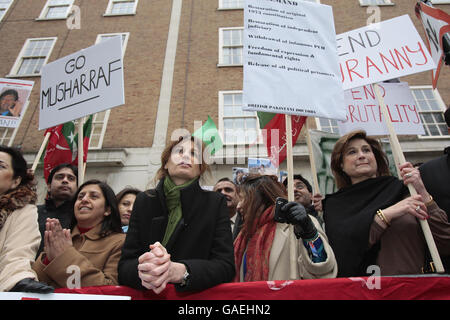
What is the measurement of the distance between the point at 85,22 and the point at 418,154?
12.6 m

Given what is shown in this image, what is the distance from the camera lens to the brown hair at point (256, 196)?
202cm

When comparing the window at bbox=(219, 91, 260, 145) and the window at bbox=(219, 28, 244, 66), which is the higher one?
the window at bbox=(219, 28, 244, 66)

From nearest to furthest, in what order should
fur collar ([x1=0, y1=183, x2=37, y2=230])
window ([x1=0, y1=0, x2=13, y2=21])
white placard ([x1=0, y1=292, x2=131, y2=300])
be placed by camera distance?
white placard ([x1=0, y1=292, x2=131, y2=300])
fur collar ([x1=0, y1=183, x2=37, y2=230])
window ([x1=0, y1=0, x2=13, y2=21])

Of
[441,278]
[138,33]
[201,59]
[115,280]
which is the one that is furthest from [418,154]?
[138,33]

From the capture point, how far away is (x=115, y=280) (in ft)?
5.75

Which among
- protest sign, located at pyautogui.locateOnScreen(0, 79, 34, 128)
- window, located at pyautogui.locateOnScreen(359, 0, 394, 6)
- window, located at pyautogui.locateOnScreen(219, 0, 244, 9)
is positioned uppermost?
window, located at pyautogui.locateOnScreen(219, 0, 244, 9)

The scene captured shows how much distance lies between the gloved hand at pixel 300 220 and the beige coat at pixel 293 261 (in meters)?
0.10

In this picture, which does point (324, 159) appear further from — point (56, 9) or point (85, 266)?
point (56, 9)

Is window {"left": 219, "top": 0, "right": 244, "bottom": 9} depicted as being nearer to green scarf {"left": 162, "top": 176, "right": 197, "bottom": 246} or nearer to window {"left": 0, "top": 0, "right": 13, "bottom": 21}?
window {"left": 0, "top": 0, "right": 13, "bottom": 21}

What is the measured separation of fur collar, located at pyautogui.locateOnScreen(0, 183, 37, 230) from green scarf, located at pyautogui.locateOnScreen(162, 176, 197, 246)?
39.0 inches

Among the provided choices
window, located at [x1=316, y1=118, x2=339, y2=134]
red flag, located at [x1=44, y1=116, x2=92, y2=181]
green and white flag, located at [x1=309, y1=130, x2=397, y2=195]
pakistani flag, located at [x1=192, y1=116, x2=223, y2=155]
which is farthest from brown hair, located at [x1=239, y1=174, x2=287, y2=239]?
window, located at [x1=316, y1=118, x2=339, y2=134]

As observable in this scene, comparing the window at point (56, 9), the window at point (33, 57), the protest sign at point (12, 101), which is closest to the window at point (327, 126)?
the protest sign at point (12, 101)

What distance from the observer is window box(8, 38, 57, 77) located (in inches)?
395

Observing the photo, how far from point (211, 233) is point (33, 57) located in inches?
468
